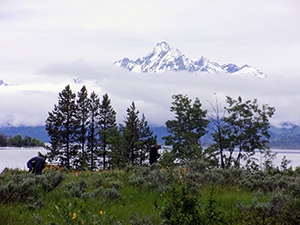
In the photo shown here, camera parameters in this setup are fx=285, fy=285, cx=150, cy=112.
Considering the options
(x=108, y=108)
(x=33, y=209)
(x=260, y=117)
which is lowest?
(x=33, y=209)

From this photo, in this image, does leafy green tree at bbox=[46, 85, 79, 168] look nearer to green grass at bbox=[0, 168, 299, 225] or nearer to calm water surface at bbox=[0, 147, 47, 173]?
calm water surface at bbox=[0, 147, 47, 173]

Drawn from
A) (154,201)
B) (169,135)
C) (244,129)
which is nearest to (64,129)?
(169,135)

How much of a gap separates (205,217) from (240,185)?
3.83m

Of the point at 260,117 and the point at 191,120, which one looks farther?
the point at 191,120

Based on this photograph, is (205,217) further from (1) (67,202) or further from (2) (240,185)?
(2) (240,185)

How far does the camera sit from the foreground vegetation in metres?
4.65

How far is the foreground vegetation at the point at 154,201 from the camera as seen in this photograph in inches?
183

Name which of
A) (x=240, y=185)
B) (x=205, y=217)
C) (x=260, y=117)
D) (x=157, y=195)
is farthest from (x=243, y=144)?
(x=205, y=217)

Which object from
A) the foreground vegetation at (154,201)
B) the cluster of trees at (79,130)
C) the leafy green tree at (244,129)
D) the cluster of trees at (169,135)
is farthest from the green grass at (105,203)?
the cluster of trees at (79,130)

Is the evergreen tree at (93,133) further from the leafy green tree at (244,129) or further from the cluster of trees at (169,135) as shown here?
the leafy green tree at (244,129)

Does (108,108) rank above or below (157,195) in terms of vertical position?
above

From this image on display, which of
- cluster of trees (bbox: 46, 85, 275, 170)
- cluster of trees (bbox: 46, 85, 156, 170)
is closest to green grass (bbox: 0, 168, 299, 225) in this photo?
cluster of trees (bbox: 46, 85, 275, 170)

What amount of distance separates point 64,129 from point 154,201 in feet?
152

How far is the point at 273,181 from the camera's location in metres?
7.90
